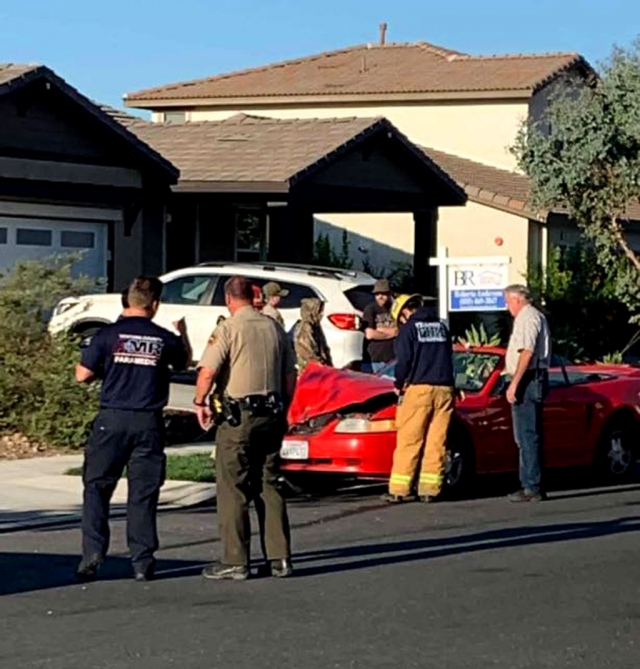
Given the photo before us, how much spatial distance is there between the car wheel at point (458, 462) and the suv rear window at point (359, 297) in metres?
6.59

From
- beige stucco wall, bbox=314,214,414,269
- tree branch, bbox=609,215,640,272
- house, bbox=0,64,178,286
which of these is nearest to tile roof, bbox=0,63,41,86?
house, bbox=0,64,178,286

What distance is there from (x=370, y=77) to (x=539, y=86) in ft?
17.2

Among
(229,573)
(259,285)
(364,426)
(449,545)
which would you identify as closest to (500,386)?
(364,426)

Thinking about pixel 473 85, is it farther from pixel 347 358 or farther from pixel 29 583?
pixel 29 583

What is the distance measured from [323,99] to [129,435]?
31.5m

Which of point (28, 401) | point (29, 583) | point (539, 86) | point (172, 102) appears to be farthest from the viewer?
point (172, 102)

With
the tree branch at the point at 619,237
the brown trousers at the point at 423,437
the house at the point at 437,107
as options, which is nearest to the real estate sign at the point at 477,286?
the brown trousers at the point at 423,437

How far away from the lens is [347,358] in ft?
68.2

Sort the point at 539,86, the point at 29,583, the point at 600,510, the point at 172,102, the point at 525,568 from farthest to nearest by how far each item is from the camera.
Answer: the point at 172,102 → the point at 539,86 → the point at 600,510 → the point at 525,568 → the point at 29,583

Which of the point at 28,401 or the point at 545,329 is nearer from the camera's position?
the point at 545,329

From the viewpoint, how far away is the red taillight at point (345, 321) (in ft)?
69.2

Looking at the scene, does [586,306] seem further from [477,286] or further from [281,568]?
[281,568]

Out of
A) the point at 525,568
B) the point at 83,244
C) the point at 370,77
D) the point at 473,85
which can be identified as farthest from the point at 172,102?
the point at 525,568

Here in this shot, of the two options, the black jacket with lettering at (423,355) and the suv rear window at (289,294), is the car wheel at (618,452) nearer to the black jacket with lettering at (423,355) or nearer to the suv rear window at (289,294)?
the black jacket with lettering at (423,355)
